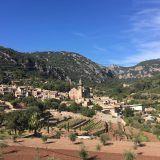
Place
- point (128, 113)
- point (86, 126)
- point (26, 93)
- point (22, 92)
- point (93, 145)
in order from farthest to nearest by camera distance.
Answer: point (22, 92) → point (26, 93) → point (128, 113) → point (86, 126) → point (93, 145)

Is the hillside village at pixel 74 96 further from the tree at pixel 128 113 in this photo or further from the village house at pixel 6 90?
the tree at pixel 128 113

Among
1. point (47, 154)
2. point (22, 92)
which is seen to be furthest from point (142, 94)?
point (47, 154)

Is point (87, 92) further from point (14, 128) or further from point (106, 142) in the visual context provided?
point (106, 142)

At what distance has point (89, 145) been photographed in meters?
38.4

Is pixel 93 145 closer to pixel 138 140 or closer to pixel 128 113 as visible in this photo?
pixel 138 140

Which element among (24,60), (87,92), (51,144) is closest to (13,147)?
(51,144)

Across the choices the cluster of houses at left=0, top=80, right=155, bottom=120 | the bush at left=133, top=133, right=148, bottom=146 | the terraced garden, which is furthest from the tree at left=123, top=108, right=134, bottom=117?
the bush at left=133, top=133, right=148, bottom=146

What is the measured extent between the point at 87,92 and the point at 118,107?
76.7ft

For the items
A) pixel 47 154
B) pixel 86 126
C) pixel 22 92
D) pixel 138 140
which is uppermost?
pixel 22 92

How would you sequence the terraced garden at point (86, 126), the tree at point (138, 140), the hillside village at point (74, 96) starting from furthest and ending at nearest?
the hillside village at point (74, 96)
the terraced garden at point (86, 126)
the tree at point (138, 140)

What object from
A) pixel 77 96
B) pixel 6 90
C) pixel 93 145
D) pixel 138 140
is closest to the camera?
pixel 93 145

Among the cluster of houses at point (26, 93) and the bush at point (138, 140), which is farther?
the cluster of houses at point (26, 93)

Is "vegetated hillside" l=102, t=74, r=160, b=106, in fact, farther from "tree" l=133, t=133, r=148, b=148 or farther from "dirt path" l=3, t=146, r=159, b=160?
"dirt path" l=3, t=146, r=159, b=160

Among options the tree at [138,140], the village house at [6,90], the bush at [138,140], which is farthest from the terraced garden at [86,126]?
the village house at [6,90]
